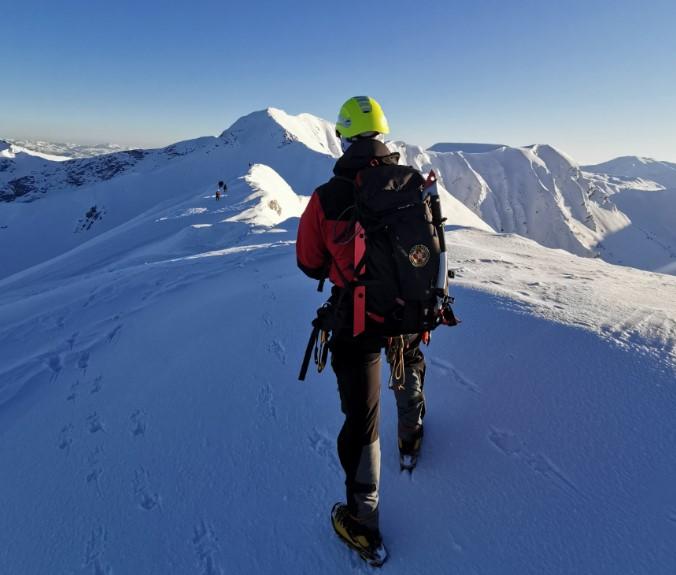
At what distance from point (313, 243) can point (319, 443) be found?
208 centimetres

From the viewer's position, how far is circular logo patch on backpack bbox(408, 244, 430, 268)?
2648mm

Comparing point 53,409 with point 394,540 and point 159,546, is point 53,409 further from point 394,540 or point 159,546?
point 394,540

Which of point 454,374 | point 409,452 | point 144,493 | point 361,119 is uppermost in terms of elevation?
point 361,119

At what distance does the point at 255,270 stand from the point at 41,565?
7.12 meters

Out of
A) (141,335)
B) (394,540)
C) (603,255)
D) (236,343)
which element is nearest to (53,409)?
(141,335)

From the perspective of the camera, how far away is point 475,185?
7101 inches

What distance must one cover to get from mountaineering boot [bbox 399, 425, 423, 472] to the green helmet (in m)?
2.46

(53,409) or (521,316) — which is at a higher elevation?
(521,316)

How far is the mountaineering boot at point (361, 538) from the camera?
9.32ft

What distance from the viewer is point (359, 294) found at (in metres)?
2.69

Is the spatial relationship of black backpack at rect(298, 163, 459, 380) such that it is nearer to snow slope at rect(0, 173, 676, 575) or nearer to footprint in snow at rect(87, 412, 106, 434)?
snow slope at rect(0, 173, 676, 575)

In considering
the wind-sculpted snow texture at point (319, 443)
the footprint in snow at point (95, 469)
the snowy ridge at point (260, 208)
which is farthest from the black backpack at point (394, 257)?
the snowy ridge at point (260, 208)

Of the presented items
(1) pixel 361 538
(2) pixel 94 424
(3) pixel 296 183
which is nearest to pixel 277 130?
(3) pixel 296 183

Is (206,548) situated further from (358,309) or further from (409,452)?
(358,309)
